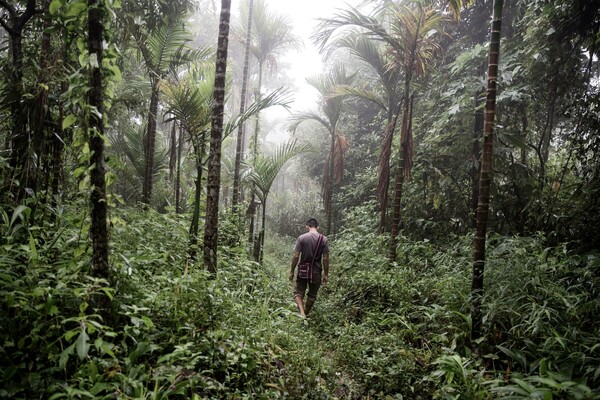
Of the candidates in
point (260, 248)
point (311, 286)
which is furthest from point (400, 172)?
point (260, 248)

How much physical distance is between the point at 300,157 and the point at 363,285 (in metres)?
11.6

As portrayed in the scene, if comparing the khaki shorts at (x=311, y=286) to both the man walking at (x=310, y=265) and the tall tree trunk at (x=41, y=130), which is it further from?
the tall tree trunk at (x=41, y=130)

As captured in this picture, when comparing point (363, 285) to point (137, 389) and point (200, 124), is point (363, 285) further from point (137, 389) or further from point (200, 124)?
point (137, 389)

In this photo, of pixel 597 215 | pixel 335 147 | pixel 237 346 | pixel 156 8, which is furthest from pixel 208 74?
pixel 335 147

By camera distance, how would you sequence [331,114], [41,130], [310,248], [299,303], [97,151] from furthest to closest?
[331,114] < [310,248] < [299,303] < [41,130] < [97,151]

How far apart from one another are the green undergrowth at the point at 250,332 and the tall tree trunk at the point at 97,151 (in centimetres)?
14

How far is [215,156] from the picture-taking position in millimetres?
4445

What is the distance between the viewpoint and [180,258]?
14.4 feet

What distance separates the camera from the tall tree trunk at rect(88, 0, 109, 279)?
2.49m

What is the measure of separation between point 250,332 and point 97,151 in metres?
2.02

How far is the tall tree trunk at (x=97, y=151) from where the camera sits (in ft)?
8.16

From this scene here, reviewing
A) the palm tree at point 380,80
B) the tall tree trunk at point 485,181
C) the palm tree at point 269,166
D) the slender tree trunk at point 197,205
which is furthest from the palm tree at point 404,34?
the slender tree trunk at point 197,205

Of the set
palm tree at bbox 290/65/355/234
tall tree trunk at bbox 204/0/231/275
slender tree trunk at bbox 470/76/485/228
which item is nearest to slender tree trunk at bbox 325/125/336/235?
palm tree at bbox 290/65/355/234

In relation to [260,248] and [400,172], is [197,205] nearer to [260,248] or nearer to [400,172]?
[260,248]
